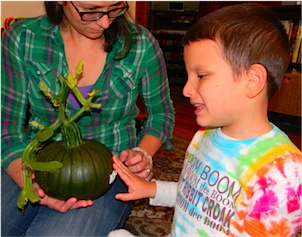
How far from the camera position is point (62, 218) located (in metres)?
1.02

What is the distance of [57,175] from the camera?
942mm

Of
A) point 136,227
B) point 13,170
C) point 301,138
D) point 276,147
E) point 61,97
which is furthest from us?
point 301,138

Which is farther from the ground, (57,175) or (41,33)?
(41,33)

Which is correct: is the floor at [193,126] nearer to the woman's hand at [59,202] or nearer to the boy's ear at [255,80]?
the woman's hand at [59,202]

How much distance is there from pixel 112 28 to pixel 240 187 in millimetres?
695

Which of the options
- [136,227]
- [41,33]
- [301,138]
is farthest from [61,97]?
[301,138]

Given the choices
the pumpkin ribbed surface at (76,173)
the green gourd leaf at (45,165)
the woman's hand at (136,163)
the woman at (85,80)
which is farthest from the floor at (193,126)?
the green gourd leaf at (45,165)

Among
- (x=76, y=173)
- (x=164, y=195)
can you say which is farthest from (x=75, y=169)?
(x=164, y=195)

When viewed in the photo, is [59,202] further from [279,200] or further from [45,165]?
[279,200]

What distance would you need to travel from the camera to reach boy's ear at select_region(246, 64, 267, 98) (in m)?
0.78

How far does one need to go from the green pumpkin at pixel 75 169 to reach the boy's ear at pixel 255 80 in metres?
0.43

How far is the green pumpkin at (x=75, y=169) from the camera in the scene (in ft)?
3.11

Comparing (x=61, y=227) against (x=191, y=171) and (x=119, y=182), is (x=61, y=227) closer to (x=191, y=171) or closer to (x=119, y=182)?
(x=119, y=182)

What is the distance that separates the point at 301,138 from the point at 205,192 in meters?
2.59
